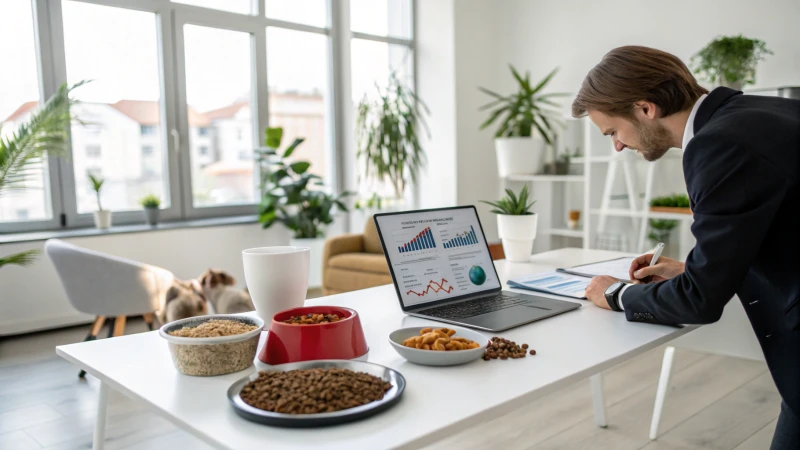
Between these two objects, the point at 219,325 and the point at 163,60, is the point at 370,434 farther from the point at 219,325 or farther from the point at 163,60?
the point at 163,60

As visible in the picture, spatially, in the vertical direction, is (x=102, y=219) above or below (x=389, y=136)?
below

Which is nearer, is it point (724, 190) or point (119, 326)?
point (724, 190)

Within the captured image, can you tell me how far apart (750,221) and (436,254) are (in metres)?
0.76

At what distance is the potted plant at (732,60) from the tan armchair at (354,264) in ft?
7.96

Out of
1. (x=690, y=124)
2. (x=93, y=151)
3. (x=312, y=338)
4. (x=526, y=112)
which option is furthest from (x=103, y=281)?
(x=526, y=112)

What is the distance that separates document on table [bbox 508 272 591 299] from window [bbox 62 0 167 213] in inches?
150

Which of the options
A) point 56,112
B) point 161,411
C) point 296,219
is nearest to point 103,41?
point 56,112

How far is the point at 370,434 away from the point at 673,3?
5040 mm

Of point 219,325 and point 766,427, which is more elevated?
point 219,325

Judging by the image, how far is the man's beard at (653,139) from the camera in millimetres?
1391

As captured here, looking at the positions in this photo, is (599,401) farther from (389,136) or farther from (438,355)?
(389,136)

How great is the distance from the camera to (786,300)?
1.16 metres

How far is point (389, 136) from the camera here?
560 cm

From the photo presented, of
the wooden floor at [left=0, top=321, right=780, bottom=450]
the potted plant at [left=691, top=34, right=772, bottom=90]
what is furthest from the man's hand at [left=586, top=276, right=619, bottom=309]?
the potted plant at [left=691, top=34, right=772, bottom=90]
